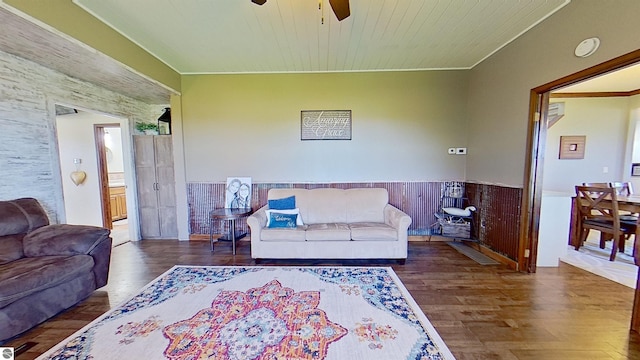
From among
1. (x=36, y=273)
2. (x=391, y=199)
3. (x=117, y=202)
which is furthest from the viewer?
(x=117, y=202)

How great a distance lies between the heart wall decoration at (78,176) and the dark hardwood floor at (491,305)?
98.1 inches

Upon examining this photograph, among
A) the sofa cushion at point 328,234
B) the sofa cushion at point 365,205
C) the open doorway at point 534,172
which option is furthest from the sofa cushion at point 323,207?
the open doorway at point 534,172

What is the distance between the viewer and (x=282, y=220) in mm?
3498

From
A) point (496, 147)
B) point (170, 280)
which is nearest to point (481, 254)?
point (496, 147)

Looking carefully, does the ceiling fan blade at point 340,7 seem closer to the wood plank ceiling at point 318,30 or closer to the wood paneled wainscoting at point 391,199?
the wood plank ceiling at point 318,30

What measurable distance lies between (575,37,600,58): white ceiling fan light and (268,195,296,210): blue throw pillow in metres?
3.55

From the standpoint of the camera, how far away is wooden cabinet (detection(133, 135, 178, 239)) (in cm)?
439

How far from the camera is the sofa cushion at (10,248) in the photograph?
7.38ft

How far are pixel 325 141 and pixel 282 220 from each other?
5.21 ft

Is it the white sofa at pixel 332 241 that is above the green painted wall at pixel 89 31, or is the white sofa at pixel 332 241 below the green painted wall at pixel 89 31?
below

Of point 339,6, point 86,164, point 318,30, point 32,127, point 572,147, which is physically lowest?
point 86,164

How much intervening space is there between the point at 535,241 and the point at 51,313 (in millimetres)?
5033

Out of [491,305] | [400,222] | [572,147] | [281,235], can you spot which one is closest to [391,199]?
[400,222]

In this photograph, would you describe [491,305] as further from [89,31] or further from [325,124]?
[89,31]
